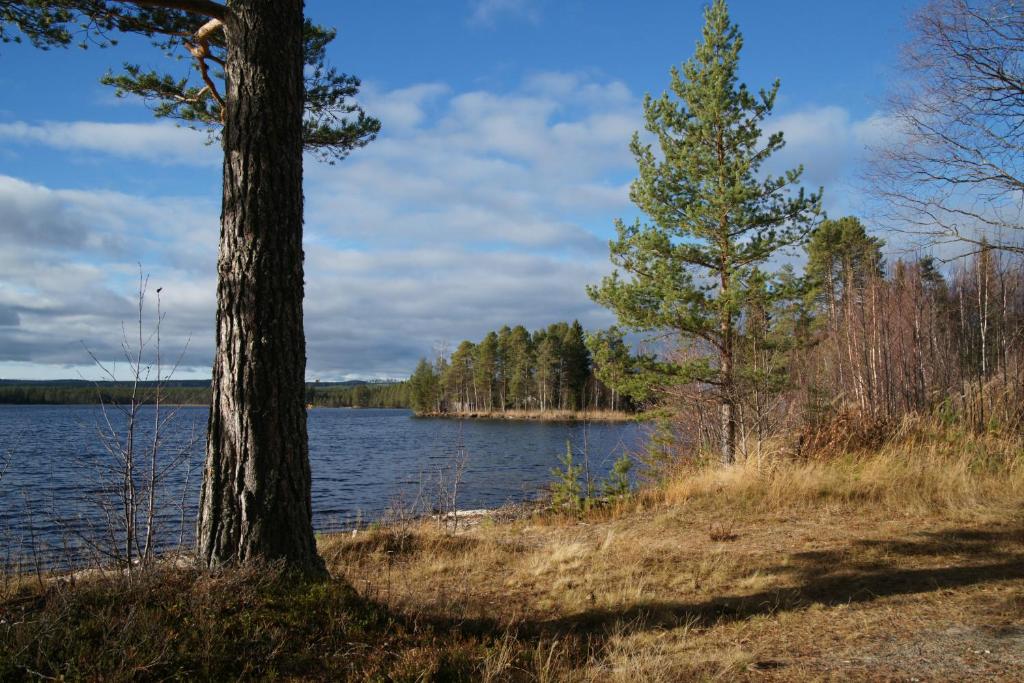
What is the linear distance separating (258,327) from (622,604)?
3.62 meters

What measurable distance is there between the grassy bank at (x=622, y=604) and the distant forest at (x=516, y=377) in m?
56.2

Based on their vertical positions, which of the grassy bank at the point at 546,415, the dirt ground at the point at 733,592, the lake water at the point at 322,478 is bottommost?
the grassy bank at the point at 546,415

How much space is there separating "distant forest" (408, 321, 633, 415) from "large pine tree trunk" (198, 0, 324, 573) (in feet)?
200

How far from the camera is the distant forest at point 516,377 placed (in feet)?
Answer: 237

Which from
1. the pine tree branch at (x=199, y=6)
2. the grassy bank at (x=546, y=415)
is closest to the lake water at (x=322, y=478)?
the pine tree branch at (x=199, y=6)

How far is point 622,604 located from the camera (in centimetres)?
546

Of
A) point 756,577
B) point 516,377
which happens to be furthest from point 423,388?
point 756,577

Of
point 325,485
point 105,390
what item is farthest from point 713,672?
point 325,485

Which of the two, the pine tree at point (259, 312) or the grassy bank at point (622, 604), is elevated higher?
the pine tree at point (259, 312)

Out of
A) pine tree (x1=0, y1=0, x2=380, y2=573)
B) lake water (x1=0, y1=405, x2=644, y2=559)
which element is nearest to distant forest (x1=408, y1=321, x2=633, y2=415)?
lake water (x1=0, y1=405, x2=644, y2=559)

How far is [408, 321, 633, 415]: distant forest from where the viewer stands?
7212 centimetres

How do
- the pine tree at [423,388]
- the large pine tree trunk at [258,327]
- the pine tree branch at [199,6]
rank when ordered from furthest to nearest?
the pine tree at [423,388]
the pine tree branch at [199,6]
the large pine tree trunk at [258,327]

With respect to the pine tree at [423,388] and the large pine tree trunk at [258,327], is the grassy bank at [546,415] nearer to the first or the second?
the pine tree at [423,388]

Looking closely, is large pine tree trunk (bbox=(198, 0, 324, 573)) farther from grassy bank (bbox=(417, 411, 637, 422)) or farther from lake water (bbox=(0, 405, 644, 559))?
Answer: grassy bank (bbox=(417, 411, 637, 422))
